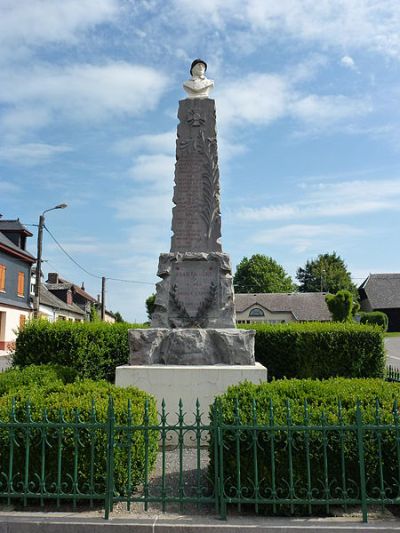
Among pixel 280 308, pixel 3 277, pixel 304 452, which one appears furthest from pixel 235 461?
pixel 280 308

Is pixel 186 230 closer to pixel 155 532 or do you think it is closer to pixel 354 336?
pixel 354 336

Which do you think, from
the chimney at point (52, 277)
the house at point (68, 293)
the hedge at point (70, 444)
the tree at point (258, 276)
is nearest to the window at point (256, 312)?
the tree at point (258, 276)

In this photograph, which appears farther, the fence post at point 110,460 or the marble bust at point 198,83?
the marble bust at point 198,83

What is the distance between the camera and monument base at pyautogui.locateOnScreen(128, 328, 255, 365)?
7.43 m

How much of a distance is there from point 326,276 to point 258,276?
1067cm

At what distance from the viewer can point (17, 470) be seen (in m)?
4.30

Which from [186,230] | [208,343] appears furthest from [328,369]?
[186,230]

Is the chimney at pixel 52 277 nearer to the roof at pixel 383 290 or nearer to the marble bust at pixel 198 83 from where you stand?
the roof at pixel 383 290

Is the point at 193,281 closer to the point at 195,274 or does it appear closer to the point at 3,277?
the point at 195,274

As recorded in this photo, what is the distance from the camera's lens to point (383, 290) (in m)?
58.2

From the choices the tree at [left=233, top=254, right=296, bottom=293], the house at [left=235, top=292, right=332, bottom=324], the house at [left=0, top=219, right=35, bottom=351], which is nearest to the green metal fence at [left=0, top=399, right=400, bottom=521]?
the house at [left=0, top=219, right=35, bottom=351]

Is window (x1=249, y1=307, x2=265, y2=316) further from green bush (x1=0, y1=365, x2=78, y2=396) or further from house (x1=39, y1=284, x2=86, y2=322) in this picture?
green bush (x1=0, y1=365, x2=78, y2=396)

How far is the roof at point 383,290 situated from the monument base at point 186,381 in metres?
52.9

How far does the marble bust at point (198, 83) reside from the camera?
28.8 feet
